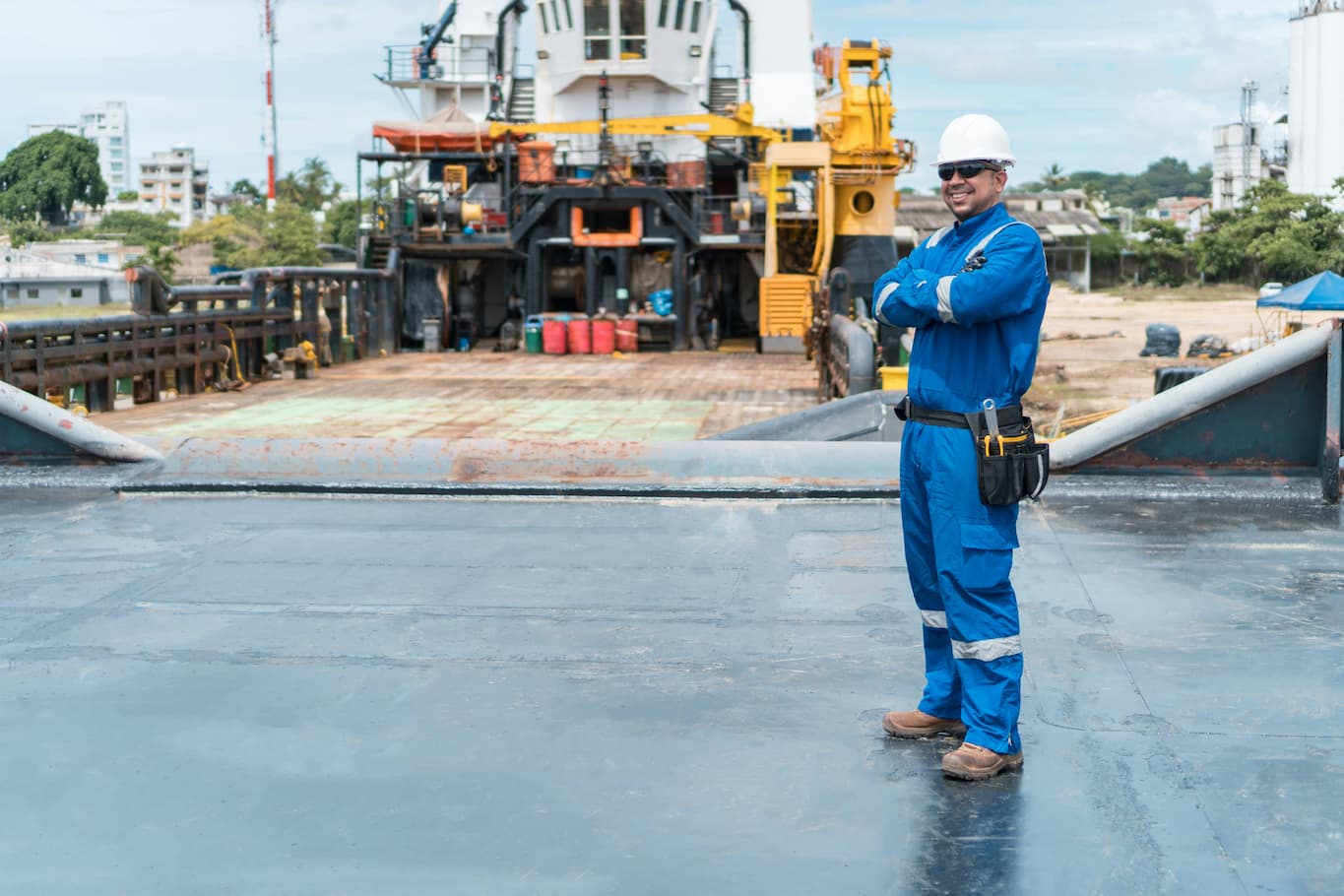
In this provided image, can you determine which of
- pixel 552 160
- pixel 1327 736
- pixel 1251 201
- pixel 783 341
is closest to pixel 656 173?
pixel 552 160

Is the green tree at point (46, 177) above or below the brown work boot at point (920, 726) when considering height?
above

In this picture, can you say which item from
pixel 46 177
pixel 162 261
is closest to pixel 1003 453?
pixel 162 261

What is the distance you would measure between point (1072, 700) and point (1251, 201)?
233ft

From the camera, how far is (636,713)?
4.57 metres

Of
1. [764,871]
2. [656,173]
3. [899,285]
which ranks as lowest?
[764,871]

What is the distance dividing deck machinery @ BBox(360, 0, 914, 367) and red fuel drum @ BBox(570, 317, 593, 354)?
49.5 inches

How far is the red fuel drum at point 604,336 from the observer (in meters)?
29.5

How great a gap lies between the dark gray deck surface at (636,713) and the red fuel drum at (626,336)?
2224 centimetres

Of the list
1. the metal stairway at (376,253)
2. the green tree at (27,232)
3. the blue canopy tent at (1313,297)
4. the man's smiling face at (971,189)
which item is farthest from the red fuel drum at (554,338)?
the green tree at (27,232)

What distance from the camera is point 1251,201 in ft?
229

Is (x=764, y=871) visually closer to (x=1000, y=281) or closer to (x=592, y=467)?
(x=1000, y=281)

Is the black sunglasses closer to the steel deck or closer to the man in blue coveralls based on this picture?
the man in blue coveralls

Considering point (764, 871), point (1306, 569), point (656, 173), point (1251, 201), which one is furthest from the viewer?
point (1251, 201)

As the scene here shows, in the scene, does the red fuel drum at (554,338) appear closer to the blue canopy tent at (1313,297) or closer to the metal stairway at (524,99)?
the blue canopy tent at (1313,297)
